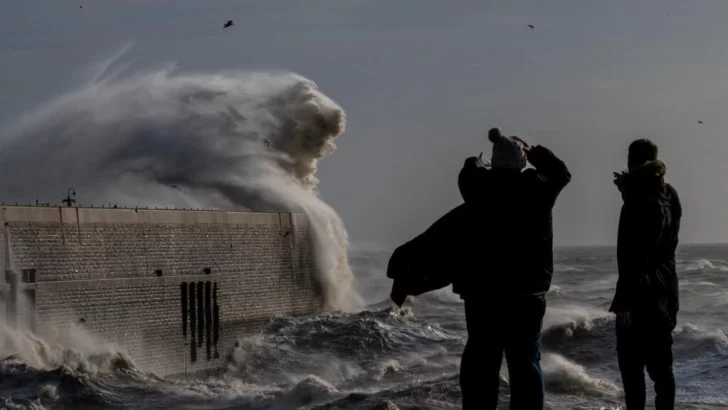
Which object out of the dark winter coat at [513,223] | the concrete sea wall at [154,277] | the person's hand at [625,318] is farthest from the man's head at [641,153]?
the concrete sea wall at [154,277]

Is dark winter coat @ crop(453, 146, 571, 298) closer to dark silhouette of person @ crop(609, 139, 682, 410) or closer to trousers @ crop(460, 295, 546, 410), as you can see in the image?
trousers @ crop(460, 295, 546, 410)

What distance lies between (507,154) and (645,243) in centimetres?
124

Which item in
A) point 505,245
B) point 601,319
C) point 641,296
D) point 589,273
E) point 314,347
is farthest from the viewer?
point 589,273

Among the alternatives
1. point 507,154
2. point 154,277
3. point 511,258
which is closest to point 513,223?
point 511,258

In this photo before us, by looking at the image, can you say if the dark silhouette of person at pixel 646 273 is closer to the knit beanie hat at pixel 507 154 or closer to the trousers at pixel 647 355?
the trousers at pixel 647 355

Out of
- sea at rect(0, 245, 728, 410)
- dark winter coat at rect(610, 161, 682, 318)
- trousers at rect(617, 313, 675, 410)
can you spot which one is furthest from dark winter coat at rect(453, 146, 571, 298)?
trousers at rect(617, 313, 675, 410)

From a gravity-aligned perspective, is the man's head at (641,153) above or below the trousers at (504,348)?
above

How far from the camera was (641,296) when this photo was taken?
20.6ft

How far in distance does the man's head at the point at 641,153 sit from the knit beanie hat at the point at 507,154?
1293 mm

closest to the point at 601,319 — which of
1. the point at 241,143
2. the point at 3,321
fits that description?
the point at 241,143

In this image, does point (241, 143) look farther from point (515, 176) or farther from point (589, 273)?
point (589, 273)

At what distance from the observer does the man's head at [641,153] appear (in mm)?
6453

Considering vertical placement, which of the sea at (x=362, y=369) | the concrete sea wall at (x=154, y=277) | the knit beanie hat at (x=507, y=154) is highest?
the knit beanie hat at (x=507, y=154)

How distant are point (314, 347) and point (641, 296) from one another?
23.8 metres
